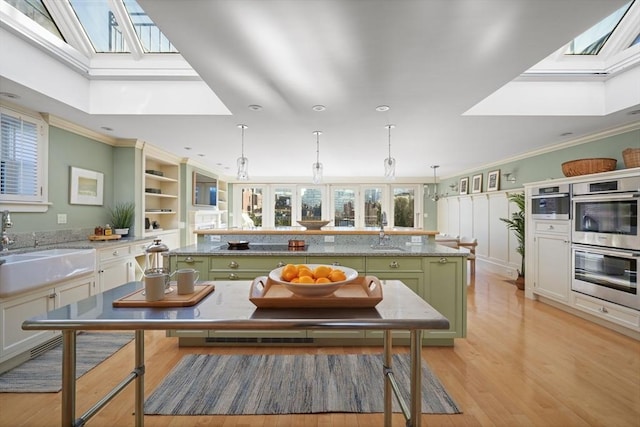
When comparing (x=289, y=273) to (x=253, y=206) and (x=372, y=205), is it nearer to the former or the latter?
(x=372, y=205)

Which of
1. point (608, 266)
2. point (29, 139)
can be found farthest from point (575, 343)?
point (29, 139)

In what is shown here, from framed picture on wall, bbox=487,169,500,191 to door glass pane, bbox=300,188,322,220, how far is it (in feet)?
15.1

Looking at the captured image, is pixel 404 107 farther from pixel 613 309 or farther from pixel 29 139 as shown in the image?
pixel 29 139

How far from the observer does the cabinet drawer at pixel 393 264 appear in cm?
274

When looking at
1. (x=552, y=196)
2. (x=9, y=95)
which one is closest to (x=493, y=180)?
(x=552, y=196)

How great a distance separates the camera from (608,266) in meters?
3.11

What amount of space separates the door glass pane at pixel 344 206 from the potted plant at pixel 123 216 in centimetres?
579

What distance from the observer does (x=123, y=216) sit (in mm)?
4164

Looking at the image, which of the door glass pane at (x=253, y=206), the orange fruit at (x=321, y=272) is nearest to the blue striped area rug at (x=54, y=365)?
the orange fruit at (x=321, y=272)

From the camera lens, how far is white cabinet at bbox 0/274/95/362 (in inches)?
87.4

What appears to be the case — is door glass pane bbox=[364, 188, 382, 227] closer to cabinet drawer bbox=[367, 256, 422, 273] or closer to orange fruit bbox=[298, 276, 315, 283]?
cabinet drawer bbox=[367, 256, 422, 273]

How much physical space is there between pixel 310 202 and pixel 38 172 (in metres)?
6.60

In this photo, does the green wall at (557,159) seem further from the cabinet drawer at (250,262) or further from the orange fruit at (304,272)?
the orange fruit at (304,272)

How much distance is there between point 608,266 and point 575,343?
97cm
